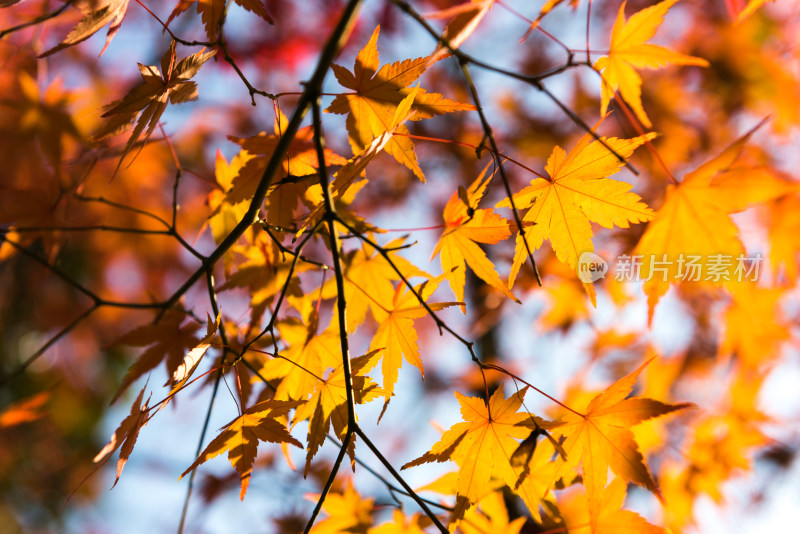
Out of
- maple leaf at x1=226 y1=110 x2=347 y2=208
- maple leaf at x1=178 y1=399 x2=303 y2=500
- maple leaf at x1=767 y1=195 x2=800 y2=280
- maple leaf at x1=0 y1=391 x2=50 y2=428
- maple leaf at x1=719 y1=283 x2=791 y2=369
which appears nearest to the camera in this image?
maple leaf at x1=178 y1=399 x2=303 y2=500

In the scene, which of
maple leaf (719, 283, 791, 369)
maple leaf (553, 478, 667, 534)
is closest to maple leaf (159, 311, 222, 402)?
maple leaf (553, 478, 667, 534)

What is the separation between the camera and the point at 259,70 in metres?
2.53

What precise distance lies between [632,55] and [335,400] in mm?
560

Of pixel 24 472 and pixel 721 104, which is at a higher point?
pixel 721 104

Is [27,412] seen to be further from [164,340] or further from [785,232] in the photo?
[785,232]

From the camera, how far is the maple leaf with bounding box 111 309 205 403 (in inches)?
27.7

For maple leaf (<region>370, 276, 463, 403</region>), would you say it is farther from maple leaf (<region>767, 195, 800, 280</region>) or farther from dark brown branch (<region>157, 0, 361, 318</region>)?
maple leaf (<region>767, 195, 800, 280</region>)

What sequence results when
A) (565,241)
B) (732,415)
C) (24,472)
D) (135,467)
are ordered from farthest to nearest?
(24,472) < (135,467) < (732,415) < (565,241)

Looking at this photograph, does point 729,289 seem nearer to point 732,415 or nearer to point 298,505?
point 732,415

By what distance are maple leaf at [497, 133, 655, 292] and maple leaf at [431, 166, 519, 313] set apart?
0.02m

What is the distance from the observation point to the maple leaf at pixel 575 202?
612 millimetres

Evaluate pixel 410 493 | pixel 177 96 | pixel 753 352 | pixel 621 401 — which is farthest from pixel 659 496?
pixel 753 352

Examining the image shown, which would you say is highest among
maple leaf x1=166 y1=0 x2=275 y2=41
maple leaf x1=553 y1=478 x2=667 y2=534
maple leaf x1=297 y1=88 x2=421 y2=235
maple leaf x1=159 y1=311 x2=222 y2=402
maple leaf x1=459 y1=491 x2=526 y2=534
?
maple leaf x1=166 y1=0 x2=275 y2=41

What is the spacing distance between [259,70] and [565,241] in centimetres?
230
